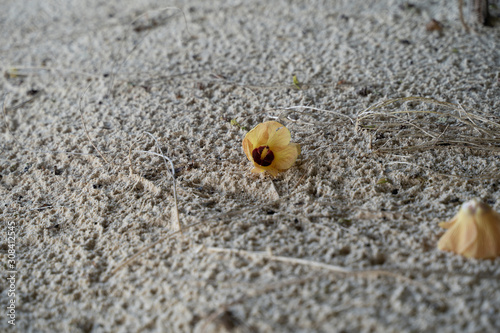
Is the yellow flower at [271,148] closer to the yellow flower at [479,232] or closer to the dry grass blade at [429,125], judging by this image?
the dry grass blade at [429,125]

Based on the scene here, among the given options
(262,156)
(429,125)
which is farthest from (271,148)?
(429,125)

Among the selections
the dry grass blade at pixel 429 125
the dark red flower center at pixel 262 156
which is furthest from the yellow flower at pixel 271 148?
the dry grass blade at pixel 429 125

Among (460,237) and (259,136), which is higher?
(259,136)

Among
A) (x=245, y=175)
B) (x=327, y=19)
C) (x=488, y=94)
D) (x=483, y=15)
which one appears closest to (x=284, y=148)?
(x=245, y=175)

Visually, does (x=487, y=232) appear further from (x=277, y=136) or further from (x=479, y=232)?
(x=277, y=136)

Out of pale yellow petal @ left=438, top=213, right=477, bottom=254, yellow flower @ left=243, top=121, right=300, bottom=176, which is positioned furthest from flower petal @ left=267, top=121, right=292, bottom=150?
pale yellow petal @ left=438, top=213, right=477, bottom=254

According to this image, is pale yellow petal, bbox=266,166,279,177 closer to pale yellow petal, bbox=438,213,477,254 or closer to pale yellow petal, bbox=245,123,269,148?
pale yellow petal, bbox=245,123,269,148

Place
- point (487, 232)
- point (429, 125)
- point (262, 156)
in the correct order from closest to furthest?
point (487, 232) → point (262, 156) → point (429, 125)

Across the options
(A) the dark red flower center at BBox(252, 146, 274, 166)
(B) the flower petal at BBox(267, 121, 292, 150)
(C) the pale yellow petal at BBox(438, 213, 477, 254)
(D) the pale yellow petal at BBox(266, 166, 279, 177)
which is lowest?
(C) the pale yellow petal at BBox(438, 213, 477, 254)
